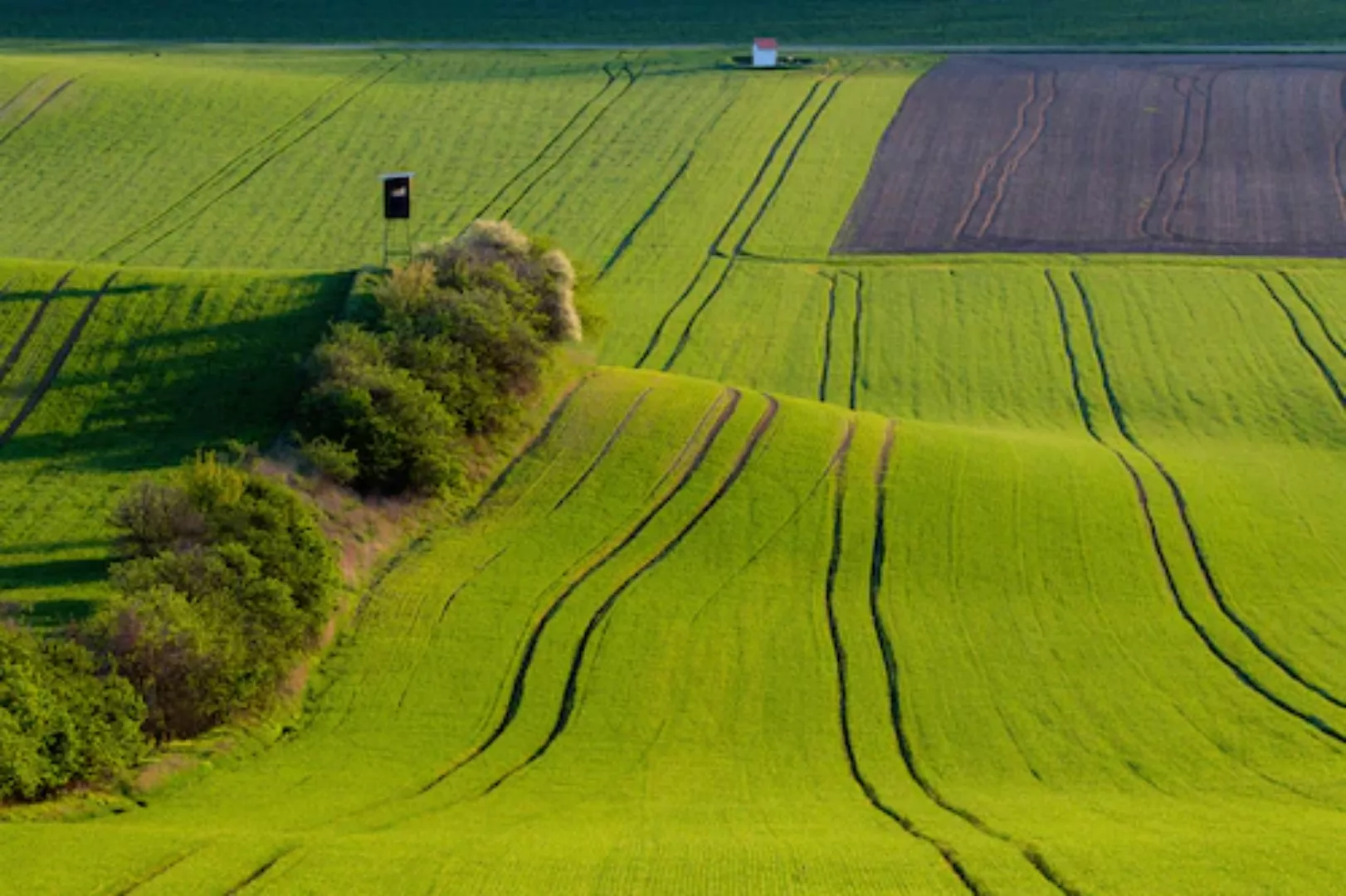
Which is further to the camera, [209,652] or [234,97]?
[234,97]

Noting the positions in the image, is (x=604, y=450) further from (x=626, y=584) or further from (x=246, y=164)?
(x=246, y=164)

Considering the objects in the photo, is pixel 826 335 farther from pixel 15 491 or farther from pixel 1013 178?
pixel 15 491

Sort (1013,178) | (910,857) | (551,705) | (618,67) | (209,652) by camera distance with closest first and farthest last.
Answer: (910,857), (209,652), (551,705), (1013,178), (618,67)

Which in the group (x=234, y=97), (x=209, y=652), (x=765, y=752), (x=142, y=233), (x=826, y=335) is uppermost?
(x=234, y=97)

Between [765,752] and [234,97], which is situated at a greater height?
[234,97]

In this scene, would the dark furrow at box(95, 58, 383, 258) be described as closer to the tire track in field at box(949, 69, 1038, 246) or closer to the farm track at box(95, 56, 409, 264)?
the farm track at box(95, 56, 409, 264)

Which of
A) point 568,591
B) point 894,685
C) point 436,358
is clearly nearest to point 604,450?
point 436,358

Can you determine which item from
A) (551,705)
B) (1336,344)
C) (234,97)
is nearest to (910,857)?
(551,705)
